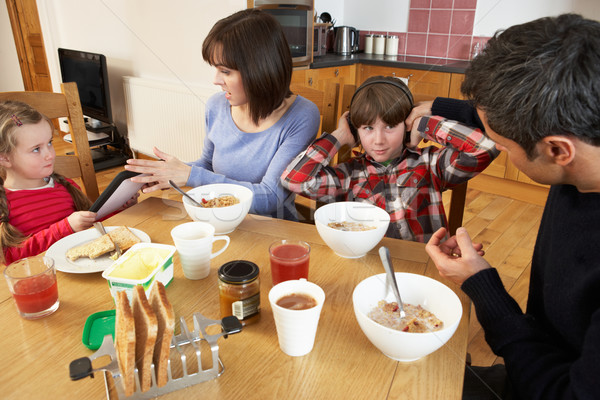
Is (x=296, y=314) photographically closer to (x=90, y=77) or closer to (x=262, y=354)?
(x=262, y=354)

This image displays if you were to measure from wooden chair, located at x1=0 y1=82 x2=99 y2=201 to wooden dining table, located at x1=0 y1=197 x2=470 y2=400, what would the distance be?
0.64 meters

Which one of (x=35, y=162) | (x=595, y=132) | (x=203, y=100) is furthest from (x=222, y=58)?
(x=203, y=100)

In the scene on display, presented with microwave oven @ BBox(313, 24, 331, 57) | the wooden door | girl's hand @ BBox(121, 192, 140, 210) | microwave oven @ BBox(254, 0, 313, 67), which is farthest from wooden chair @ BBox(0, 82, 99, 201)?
the wooden door

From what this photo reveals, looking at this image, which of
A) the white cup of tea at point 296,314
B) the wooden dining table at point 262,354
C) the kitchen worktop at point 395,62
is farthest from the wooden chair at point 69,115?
the kitchen worktop at point 395,62

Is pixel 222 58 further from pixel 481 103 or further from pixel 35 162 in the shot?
pixel 481 103

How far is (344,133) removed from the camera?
53.9 inches

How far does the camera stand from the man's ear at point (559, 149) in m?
0.57

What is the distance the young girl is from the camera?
120 cm

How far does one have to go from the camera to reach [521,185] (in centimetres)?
291

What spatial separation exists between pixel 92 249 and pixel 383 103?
0.84 metres

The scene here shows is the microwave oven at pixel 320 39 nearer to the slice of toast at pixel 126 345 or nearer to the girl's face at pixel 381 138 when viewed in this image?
the girl's face at pixel 381 138

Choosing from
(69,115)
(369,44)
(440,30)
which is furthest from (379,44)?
(69,115)

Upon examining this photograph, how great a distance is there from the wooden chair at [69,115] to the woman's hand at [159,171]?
13.9 inches

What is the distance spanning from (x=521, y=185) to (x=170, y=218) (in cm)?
257
